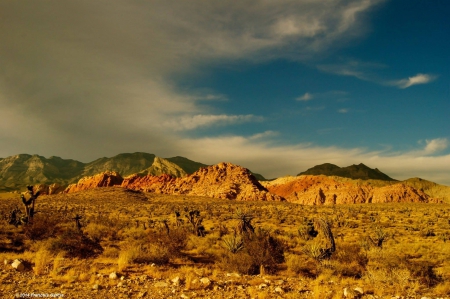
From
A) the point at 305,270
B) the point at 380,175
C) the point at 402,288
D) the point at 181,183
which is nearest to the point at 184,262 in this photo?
the point at 305,270

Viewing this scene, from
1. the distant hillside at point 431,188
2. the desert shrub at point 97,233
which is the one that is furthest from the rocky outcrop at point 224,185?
the desert shrub at point 97,233

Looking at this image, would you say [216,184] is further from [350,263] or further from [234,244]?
[350,263]

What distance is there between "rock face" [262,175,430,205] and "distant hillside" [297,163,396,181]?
46.5 meters

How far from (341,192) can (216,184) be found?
40072 mm

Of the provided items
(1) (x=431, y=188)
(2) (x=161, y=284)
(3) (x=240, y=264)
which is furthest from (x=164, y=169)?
(2) (x=161, y=284)

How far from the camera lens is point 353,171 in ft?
486

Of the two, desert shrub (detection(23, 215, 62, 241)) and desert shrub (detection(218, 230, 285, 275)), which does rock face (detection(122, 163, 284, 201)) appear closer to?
desert shrub (detection(23, 215, 62, 241))

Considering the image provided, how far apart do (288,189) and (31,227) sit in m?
96.1

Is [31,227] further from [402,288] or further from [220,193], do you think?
[220,193]

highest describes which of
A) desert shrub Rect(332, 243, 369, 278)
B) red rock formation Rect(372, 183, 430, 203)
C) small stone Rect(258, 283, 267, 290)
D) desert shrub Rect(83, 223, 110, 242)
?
red rock formation Rect(372, 183, 430, 203)

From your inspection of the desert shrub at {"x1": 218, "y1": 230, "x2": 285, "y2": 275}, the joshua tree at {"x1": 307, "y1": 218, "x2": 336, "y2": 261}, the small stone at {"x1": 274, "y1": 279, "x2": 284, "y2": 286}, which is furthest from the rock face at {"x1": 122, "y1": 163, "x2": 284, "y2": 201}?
the small stone at {"x1": 274, "y1": 279, "x2": 284, "y2": 286}

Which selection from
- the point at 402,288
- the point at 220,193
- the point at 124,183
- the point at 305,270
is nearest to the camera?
the point at 402,288

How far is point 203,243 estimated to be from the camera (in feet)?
57.9

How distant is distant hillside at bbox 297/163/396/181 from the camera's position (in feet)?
469
